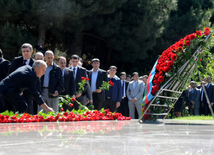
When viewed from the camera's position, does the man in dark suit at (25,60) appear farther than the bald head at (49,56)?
No

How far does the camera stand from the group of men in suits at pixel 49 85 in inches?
275

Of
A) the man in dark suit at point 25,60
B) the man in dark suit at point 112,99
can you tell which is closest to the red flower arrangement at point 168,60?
the man in dark suit at point 25,60

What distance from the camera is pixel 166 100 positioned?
7.38 meters

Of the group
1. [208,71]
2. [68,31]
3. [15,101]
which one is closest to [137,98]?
[208,71]

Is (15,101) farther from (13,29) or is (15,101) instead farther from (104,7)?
(104,7)

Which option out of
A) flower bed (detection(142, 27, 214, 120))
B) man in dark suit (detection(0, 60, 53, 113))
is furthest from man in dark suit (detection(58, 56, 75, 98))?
flower bed (detection(142, 27, 214, 120))

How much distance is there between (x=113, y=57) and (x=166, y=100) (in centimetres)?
1560

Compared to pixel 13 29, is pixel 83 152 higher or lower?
lower

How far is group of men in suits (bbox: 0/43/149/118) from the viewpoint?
6980 millimetres

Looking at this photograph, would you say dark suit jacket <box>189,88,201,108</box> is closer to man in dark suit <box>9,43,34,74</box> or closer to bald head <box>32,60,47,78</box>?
man in dark suit <box>9,43,34,74</box>

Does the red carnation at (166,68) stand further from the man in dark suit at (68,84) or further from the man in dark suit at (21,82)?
the man in dark suit at (68,84)

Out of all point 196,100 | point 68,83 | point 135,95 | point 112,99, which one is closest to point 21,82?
point 68,83

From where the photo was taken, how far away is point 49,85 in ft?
29.2

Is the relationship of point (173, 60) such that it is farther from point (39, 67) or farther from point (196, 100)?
point (196, 100)
